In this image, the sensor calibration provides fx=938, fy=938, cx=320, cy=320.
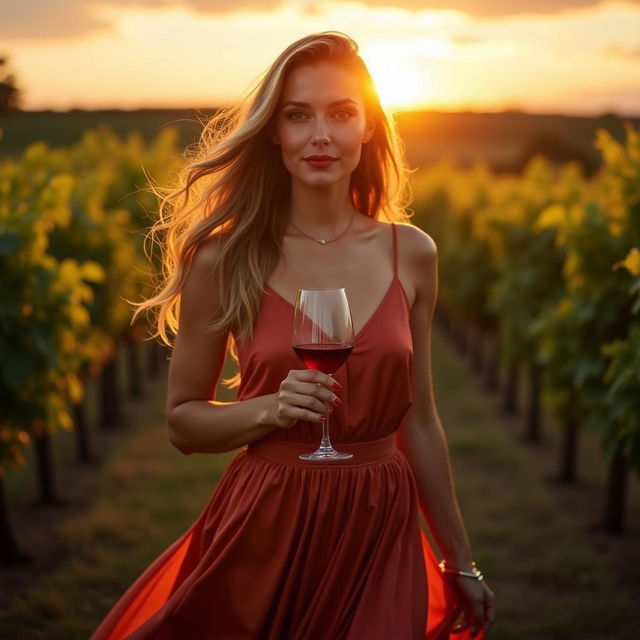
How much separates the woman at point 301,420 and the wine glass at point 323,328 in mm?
139

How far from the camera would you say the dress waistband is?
275 centimetres

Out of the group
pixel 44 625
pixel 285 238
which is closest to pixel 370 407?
pixel 285 238

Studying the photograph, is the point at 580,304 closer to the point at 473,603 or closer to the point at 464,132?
the point at 473,603

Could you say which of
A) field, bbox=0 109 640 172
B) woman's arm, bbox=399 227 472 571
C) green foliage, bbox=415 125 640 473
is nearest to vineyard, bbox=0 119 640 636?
green foliage, bbox=415 125 640 473

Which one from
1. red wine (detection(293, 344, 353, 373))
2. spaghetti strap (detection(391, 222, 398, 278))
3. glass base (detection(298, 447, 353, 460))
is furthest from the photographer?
spaghetti strap (detection(391, 222, 398, 278))

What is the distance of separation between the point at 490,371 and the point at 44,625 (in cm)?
1273

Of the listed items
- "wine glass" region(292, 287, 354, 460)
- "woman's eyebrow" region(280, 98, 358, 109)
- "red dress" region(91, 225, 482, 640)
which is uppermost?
"woman's eyebrow" region(280, 98, 358, 109)

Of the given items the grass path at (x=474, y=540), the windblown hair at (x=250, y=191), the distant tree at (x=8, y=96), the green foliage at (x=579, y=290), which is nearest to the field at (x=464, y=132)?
the green foliage at (x=579, y=290)

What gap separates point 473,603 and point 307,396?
110 centimetres

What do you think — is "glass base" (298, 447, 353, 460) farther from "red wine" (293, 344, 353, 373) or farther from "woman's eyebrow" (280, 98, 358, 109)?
"woman's eyebrow" (280, 98, 358, 109)

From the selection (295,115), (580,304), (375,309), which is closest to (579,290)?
(580,304)

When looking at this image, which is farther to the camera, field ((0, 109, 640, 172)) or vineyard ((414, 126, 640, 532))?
field ((0, 109, 640, 172))

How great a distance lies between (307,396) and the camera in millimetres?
2406

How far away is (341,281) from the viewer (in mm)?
2922
